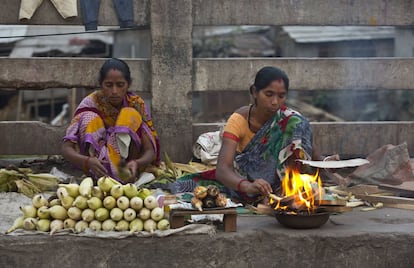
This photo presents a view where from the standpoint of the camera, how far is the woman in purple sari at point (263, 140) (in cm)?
463

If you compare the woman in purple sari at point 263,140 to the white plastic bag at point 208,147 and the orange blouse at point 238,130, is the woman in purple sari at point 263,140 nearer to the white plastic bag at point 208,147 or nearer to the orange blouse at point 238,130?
the orange blouse at point 238,130

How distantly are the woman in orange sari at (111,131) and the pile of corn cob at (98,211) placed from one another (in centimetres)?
129

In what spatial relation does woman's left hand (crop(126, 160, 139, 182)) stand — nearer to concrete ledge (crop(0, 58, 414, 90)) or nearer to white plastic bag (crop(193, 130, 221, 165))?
white plastic bag (crop(193, 130, 221, 165))

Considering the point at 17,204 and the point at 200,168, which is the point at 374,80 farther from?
the point at 17,204

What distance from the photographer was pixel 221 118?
680 inches

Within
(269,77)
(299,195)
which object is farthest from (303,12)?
(299,195)

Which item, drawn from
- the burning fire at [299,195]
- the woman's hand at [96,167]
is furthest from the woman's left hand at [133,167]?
the burning fire at [299,195]

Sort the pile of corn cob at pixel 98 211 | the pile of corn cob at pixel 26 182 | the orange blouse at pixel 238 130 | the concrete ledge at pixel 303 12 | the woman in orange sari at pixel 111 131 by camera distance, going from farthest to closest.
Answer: the concrete ledge at pixel 303 12, the woman in orange sari at pixel 111 131, the pile of corn cob at pixel 26 182, the orange blouse at pixel 238 130, the pile of corn cob at pixel 98 211

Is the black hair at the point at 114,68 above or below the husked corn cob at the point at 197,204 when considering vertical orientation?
above

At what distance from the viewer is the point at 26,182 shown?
5.40 m

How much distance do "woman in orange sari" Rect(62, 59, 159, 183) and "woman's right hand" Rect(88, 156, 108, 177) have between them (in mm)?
71

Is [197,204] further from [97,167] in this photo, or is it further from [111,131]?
[111,131]

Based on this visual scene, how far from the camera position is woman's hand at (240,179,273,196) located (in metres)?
4.28

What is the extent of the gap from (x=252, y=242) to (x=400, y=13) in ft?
11.6
